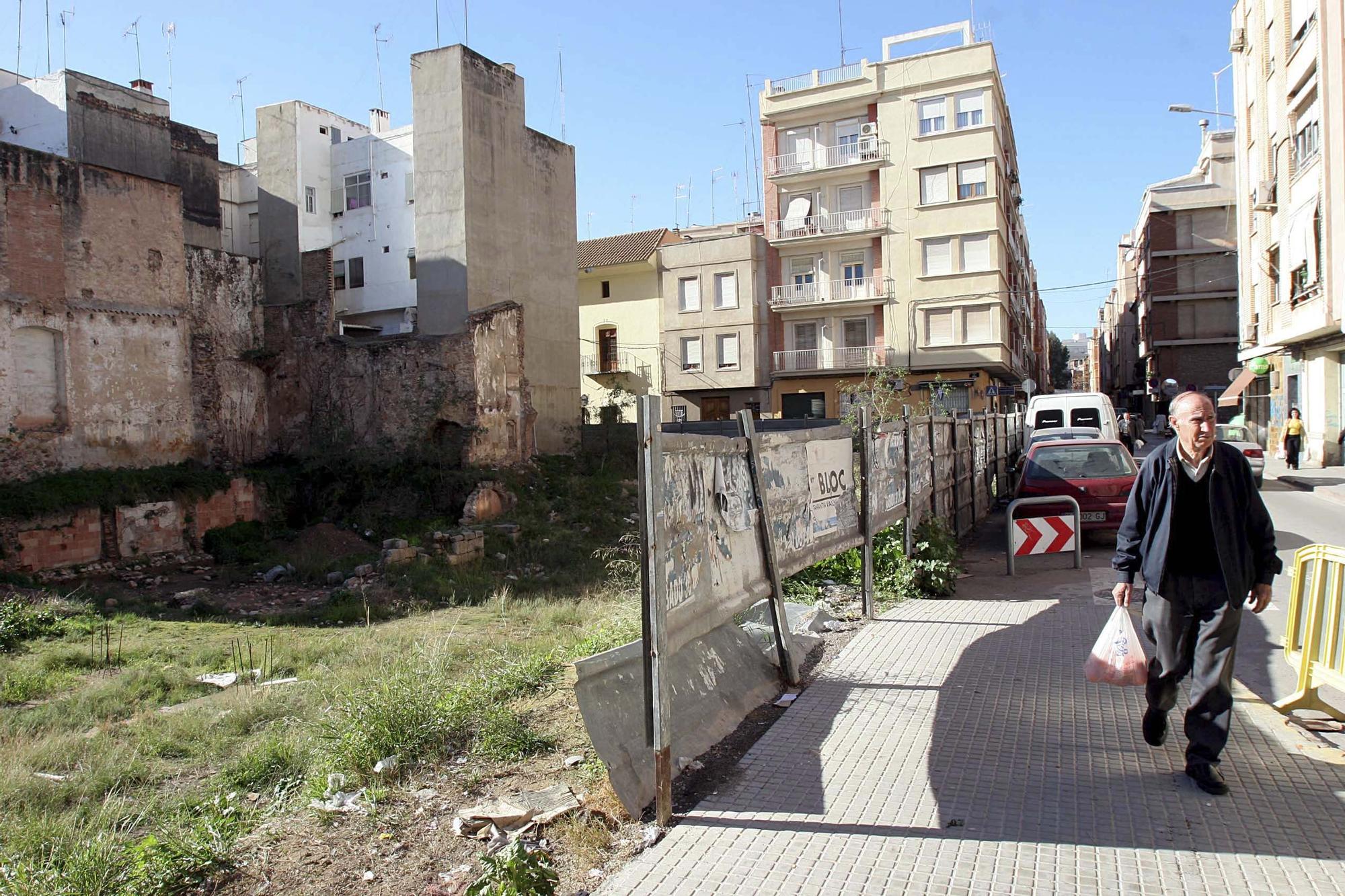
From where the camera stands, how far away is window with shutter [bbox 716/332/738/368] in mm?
40750

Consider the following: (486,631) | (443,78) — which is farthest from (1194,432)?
(443,78)

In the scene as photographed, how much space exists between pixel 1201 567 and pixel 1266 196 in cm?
3229

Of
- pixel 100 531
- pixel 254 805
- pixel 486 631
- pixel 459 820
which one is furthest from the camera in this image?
pixel 100 531

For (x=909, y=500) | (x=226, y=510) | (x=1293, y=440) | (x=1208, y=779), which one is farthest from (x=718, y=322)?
(x=1208, y=779)

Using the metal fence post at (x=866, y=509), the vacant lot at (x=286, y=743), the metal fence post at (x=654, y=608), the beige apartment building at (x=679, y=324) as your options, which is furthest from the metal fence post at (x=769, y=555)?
the beige apartment building at (x=679, y=324)

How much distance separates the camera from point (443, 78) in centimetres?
2631

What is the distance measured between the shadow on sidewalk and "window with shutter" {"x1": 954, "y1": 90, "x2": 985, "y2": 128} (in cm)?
3525

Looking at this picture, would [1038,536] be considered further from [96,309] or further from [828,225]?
[828,225]

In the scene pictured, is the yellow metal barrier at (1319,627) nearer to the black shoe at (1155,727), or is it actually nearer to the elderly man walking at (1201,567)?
the elderly man walking at (1201,567)

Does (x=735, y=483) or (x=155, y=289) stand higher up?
(x=155, y=289)

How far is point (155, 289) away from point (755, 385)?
2581 cm

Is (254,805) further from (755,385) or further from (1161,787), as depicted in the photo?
(755,385)

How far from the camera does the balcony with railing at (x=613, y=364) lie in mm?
42875

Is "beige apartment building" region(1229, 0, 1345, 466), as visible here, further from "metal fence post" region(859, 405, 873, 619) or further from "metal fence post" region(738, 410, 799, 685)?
"metal fence post" region(738, 410, 799, 685)
